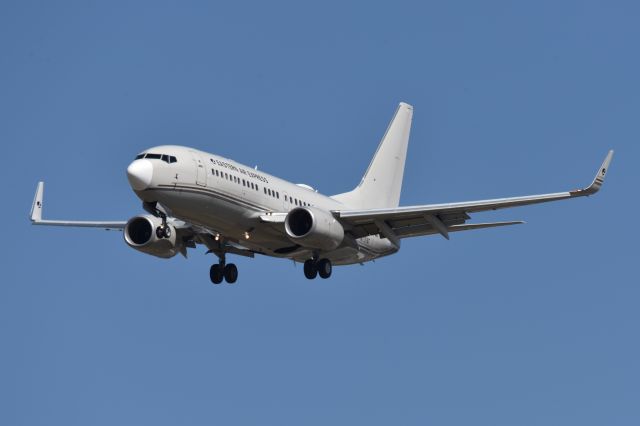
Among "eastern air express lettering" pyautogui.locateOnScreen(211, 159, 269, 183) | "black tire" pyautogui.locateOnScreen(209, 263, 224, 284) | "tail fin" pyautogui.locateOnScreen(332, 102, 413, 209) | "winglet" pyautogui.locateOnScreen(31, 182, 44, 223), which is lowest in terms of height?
"black tire" pyautogui.locateOnScreen(209, 263, 224, 284)

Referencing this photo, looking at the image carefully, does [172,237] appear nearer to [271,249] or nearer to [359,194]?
[271,249]

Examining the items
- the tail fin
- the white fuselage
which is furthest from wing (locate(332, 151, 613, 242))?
the tail fin

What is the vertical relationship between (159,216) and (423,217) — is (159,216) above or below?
below

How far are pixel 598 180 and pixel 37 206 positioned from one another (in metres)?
25.9

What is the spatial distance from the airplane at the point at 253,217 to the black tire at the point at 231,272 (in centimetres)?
4

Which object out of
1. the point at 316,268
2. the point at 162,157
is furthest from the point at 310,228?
the point at 162,157

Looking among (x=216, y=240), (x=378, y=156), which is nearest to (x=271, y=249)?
(x=216, y=240)

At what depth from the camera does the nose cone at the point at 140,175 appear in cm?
4750

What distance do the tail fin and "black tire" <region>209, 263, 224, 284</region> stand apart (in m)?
7.22

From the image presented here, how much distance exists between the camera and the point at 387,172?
212 feet

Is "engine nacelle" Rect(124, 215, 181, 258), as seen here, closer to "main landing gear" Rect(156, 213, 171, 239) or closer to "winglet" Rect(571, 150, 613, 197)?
"main landing gear" Rect(156, 213, 171, 239)

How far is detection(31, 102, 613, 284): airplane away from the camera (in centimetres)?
4847

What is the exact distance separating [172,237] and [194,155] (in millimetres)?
5215

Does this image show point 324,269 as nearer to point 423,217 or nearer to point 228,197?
point 423,217
